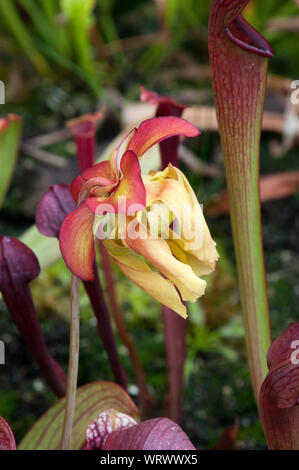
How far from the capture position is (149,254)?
45 cm

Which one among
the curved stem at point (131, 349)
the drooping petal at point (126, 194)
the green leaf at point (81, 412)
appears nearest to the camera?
the drooping petal at point (126, 194)

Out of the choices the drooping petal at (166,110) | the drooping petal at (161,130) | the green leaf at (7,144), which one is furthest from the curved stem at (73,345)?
the green leaf at (7,144)

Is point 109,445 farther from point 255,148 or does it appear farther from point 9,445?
point 255,148

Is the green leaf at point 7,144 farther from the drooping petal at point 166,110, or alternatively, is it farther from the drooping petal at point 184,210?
the drooping petal at point 184,210

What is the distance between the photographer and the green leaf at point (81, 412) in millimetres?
646

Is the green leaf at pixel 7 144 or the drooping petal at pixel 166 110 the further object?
the green leaf at pixel 7 144

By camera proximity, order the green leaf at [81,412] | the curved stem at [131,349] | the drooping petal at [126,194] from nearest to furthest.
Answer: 1. the drooping petal at [126,194]
2. the green leaf at [81,412]
3. the curved stem at [131,349]

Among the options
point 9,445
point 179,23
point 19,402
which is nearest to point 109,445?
point 9,445

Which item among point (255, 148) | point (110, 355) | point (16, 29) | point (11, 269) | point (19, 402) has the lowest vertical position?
point (19, 402)

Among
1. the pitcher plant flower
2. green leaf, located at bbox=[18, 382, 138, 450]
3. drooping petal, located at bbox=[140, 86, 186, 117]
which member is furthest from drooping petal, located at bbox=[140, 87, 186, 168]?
green leaf, located at bbox=[18, 382, 138, 450]

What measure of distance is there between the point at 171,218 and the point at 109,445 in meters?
0.23

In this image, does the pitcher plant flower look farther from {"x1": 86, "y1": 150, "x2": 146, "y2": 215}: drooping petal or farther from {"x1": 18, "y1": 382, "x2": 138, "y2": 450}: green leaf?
{"x1": 18, "y1": 382, "x2": 138, "y2": 450}: green leaf

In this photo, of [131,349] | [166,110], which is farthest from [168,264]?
[131,349]

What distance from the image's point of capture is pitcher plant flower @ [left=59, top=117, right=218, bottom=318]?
1.49ft
